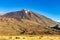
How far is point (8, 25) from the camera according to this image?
486ft

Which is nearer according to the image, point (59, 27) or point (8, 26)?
point (59, 27)

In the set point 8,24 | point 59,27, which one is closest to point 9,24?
point 8,24

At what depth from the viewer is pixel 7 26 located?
5719 inches

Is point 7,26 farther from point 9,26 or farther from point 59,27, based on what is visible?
A: point 59,27

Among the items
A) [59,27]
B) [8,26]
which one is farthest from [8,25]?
[59,27]

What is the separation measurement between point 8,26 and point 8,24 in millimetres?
6700

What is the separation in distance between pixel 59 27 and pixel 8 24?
160 feet

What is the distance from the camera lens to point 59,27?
120500 mm

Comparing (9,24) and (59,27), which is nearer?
(59,27)

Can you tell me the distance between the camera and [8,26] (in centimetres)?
14525

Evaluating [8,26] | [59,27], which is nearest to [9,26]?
[8,26]

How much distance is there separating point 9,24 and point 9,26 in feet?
22.4

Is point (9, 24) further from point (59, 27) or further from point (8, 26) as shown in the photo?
point (59, 27)

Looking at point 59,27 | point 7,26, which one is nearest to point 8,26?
point 7,26
